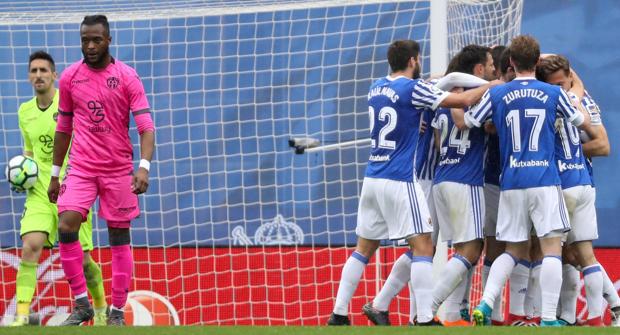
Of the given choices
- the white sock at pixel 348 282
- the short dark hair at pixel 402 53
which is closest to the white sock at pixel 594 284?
the white sock at pixel 348 282

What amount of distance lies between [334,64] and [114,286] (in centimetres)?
488

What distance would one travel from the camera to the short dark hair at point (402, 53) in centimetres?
815

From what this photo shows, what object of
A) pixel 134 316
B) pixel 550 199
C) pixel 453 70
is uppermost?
pixel 453 70

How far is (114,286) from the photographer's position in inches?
326

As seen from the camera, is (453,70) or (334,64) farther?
(334,64)

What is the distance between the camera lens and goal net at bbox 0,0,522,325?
1180 cm

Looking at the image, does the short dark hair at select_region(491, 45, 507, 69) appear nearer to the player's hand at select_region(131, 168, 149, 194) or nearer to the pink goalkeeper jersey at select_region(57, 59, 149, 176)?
the pink goalkeeper jersey at select_region(57, 59, 149, 176)

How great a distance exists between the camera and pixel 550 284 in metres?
7.80

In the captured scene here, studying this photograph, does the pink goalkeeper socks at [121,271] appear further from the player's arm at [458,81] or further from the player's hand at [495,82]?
the player's hand at [495,82]

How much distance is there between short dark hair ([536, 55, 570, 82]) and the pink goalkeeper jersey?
254cm

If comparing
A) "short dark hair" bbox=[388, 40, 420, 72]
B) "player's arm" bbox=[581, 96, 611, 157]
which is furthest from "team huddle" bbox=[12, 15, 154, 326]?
"player's arm" bbox=[581, 96, 611, 157]

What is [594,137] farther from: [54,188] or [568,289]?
[54,188]

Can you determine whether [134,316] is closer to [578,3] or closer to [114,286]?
[114,286]

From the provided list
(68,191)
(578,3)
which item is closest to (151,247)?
(68,191)
